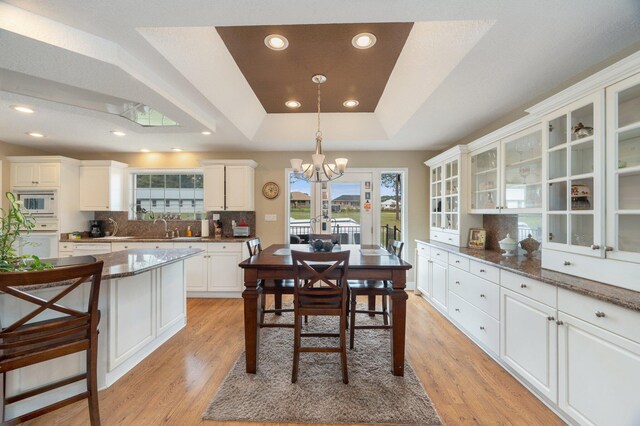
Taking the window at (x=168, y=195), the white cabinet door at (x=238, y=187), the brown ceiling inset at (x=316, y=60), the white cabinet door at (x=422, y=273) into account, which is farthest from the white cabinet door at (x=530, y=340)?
the window at (x=168, y=195)

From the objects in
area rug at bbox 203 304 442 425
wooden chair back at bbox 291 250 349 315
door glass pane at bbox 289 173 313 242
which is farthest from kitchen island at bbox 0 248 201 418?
door glass pane at bbox 289 173 313 242

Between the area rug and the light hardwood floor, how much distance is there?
0.36 feet

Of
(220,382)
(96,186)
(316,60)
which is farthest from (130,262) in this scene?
(96,186)

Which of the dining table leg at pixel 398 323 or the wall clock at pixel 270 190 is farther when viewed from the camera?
the wall clock at pixel 270 190

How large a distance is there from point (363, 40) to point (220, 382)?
2970mm

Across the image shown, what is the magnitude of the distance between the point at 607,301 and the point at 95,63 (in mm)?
3389

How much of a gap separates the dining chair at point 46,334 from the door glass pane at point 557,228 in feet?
10.0

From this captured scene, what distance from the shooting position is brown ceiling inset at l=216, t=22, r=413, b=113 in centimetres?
213

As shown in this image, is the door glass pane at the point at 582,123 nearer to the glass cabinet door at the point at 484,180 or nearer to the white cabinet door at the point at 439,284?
Result: the glass cabinet door at the point at 484,180

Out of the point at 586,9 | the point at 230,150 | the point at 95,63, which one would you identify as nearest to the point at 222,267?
the point at 230,150

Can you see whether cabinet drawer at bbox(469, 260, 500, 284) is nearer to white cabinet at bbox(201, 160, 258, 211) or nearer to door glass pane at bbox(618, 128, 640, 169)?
door glass pane at bbox(618, 128, 640, 169)

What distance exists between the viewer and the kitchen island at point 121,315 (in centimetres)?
174

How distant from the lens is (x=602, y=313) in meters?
1.48

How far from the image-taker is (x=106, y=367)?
2100 millimetres
